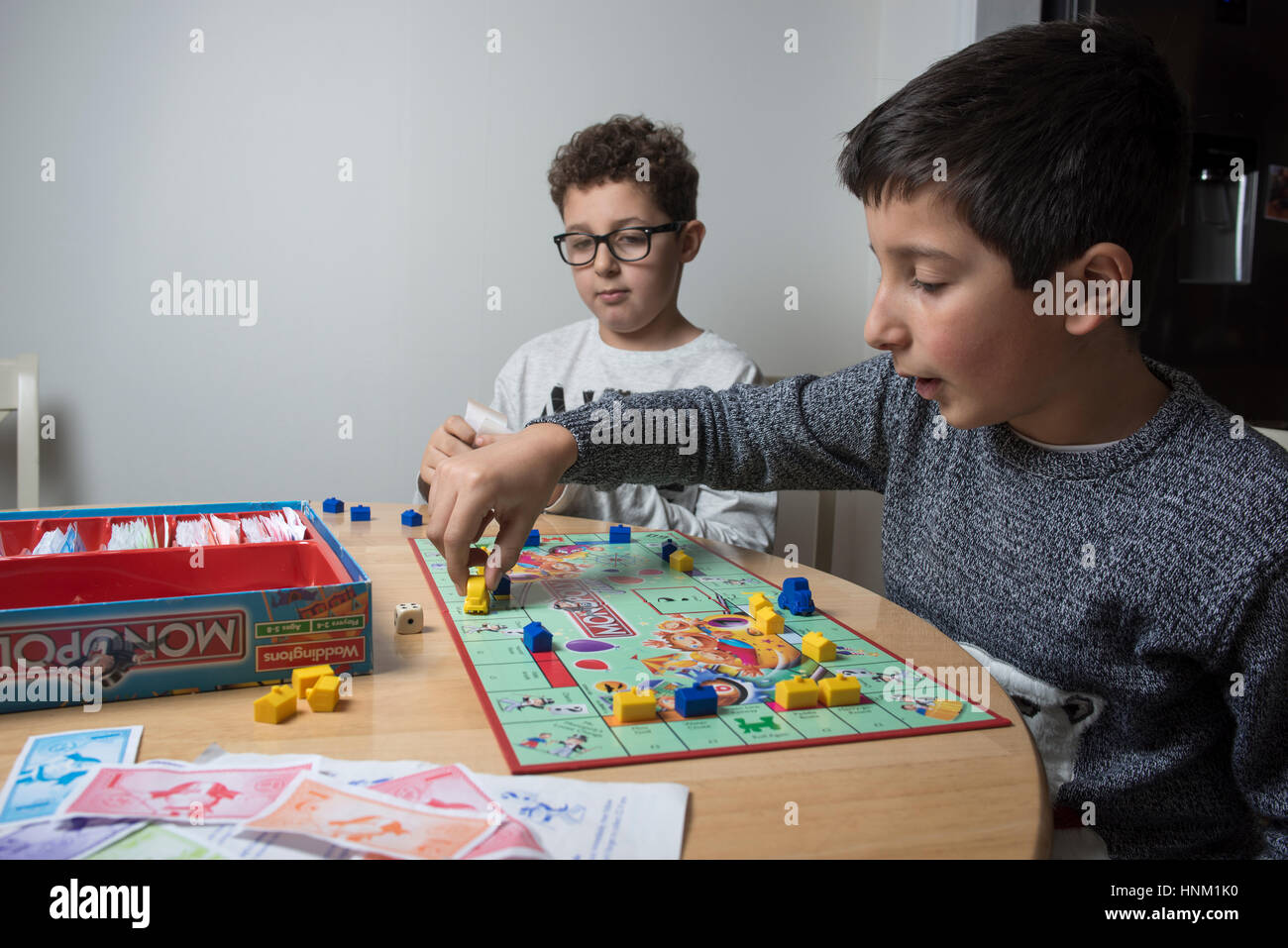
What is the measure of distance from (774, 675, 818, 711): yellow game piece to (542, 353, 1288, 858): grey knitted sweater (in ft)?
0.77

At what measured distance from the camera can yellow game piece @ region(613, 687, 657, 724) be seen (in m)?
0.63

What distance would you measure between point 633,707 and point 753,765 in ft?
0.30

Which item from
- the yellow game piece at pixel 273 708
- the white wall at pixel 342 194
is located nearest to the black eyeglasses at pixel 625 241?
the white wall at pixel 342 194

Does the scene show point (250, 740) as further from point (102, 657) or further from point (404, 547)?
point (404, 547)

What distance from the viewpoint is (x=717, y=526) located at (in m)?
1.40

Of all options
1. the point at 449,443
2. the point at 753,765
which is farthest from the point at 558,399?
the point at 753,765

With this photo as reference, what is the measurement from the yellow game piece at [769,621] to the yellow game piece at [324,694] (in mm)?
363

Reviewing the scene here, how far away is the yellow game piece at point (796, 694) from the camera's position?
26.6 inches

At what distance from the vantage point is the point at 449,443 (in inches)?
41.7

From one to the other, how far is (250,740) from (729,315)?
1801 mm

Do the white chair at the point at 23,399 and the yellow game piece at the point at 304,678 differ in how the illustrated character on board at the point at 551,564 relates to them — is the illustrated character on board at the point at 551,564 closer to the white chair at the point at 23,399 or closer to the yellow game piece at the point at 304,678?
the yellow game piece at the point at 304,678

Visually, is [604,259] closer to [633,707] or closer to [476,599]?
[476,599]

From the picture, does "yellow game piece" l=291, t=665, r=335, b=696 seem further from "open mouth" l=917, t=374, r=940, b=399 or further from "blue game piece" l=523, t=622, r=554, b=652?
"open mouth" l=917, t=374, r=940, b=399

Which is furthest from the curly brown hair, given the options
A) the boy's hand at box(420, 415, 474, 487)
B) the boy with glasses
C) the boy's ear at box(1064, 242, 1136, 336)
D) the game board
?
the boy's ear at box(1064, 242, 1136, 336)
